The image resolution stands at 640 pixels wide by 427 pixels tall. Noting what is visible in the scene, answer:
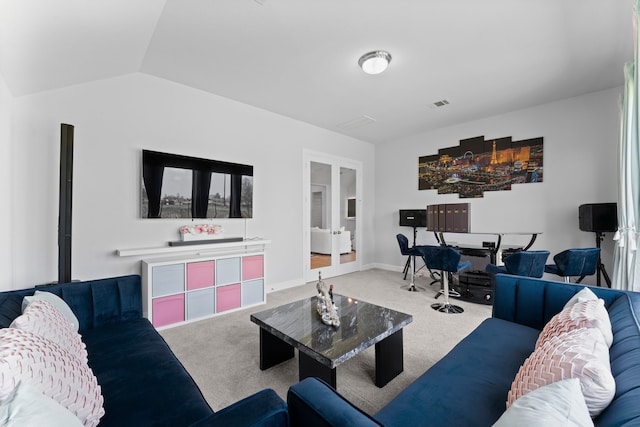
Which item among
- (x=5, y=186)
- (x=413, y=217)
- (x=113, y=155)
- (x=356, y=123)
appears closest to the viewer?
(x=5, y=186)

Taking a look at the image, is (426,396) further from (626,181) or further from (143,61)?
(143,61)

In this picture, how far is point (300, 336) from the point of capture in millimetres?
1881

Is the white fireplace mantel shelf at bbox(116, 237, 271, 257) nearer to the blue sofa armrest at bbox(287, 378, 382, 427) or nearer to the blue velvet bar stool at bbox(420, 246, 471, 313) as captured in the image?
the blue velvet bar stool at bbox(420, 246, 471, 313)

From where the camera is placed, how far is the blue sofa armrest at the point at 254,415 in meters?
0.87

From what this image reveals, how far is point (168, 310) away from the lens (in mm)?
3090

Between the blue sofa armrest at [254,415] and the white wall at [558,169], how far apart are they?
4.90 m

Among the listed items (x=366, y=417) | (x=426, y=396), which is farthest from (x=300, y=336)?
(x=366, y=417)

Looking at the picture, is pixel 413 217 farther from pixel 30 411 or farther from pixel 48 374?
pixel 30 411

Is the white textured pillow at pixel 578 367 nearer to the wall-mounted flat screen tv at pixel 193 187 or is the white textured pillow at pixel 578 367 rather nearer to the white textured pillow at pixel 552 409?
the white textured pillow at pixel 552 409

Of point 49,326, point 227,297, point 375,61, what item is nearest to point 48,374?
point 49,326

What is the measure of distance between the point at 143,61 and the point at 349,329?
3.53m

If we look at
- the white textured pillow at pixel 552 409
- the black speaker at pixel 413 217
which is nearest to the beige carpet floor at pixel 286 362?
the white textured pillow at pixel 552 409

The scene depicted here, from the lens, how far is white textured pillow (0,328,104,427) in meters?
0.84

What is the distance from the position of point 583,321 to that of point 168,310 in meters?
3.53
